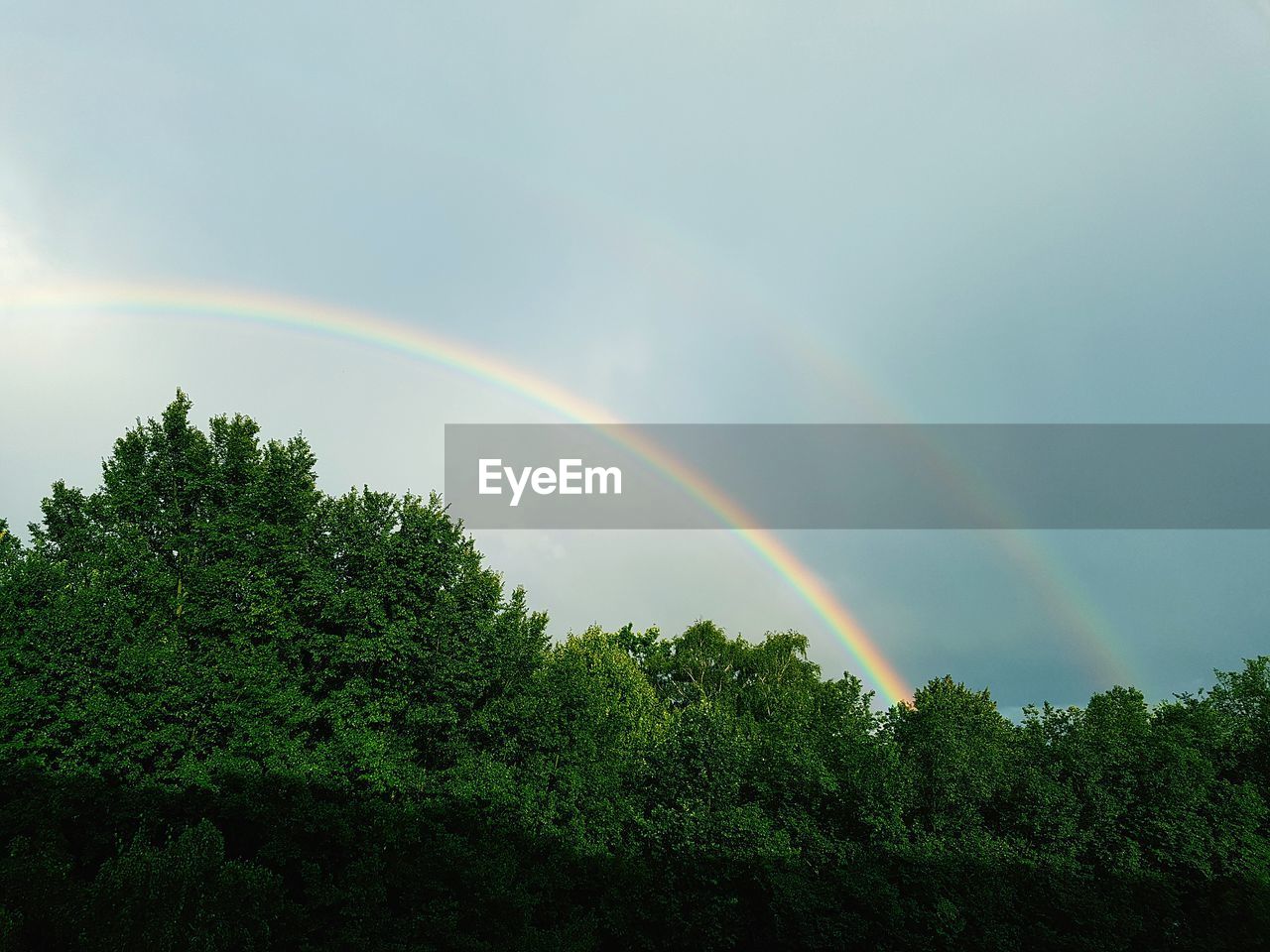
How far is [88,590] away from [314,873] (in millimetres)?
12271

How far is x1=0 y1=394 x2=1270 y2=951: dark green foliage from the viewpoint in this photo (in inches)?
1104

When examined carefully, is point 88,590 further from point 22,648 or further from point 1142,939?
point 1142,939

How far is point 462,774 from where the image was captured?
31.8 meters

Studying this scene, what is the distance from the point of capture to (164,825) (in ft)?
89.7

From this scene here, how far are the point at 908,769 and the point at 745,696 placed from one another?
37109 millimetres

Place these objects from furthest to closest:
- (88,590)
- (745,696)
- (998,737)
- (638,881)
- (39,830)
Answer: (745,696)
(998,737)
(638,881)
(88,590)
(39,830)

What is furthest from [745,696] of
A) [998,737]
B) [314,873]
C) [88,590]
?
[88,590]

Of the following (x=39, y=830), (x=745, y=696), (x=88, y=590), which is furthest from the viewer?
(x=745, y=696)

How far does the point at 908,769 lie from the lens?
33812mm

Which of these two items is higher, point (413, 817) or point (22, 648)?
point (22, 648)

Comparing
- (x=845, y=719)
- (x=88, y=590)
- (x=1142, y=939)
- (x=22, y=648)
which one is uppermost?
(x=88, y=590)

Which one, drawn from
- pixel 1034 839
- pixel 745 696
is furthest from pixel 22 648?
pixel 745 696

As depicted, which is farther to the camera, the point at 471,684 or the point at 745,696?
the point at 745,696

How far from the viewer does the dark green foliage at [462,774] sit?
1104 inches
